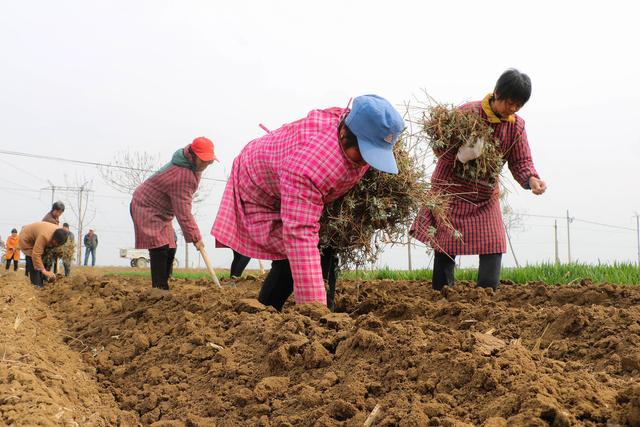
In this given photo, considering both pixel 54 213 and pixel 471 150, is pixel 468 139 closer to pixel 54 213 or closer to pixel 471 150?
pixel 471 150

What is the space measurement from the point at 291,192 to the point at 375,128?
19.8 inches

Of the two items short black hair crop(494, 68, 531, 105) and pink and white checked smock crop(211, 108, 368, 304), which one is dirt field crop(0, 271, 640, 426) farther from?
short black hair crop(494, 68, 531, 105)

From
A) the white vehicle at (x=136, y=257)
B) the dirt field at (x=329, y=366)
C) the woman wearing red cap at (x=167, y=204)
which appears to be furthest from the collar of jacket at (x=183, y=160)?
the white vehicle at (x=136, y=257)

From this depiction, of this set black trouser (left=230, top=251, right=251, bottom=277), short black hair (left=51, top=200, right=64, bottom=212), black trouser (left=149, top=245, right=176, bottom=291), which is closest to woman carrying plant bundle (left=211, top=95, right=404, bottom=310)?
black trouser (left=149, top=245, right=176, bottom=291)

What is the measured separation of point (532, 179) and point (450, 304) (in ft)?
3.85

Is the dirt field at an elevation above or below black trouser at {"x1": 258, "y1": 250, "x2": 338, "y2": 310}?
below

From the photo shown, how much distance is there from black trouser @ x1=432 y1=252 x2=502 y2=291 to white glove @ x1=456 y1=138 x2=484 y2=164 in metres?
0.70

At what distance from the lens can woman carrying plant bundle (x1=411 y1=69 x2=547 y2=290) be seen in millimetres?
4477

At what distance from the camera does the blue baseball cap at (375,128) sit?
9.79 ft

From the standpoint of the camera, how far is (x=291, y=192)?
10.1 feet

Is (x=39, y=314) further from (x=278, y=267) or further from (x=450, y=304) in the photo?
(x=450, y=304)


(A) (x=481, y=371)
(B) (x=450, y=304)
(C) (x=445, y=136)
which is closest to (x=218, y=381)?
(A) (x=481, y=371)

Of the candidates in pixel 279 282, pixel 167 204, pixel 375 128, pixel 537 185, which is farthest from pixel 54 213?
pixel 375 128

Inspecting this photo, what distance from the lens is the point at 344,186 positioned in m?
3.36
